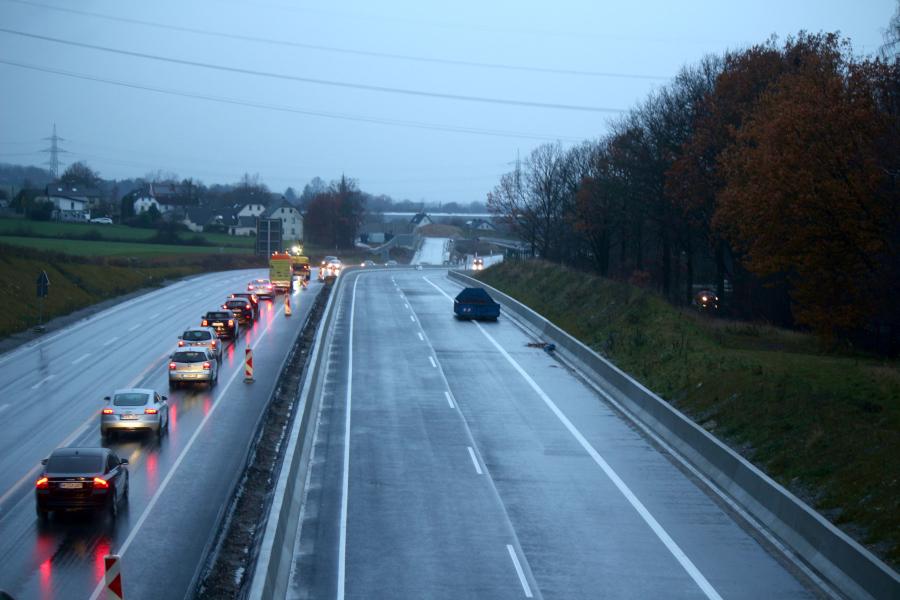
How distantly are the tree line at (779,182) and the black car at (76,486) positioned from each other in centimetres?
2216

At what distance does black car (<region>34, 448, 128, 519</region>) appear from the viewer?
52.5ft

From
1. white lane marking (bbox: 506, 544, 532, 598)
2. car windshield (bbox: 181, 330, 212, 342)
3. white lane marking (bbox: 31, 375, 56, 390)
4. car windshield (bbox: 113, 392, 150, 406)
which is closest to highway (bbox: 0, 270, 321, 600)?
white lane marking (bbox: 31, 375, 56, 390)

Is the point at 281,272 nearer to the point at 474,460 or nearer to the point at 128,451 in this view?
the point at 128,451

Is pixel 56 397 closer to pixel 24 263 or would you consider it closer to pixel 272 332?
pixel 272 332

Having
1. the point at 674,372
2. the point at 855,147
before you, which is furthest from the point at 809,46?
the point at 674,372

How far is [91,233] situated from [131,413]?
90478 mm

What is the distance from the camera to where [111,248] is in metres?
98.4

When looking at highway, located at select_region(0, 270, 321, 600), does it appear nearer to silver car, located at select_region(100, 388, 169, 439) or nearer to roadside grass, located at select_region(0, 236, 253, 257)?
silver car, located at select_region(100, 388, 169, 439)

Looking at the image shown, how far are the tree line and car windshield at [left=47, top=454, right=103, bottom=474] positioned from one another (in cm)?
2223

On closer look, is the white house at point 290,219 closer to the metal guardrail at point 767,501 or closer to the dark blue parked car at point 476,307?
the dark blue parked car at point 476,307

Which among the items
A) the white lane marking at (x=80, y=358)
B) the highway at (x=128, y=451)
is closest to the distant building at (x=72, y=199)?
the highway at (x=128, y=451)

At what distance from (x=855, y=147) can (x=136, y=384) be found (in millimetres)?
24912

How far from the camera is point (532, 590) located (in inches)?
517

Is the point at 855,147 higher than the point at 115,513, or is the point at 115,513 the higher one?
the point at 855,147
